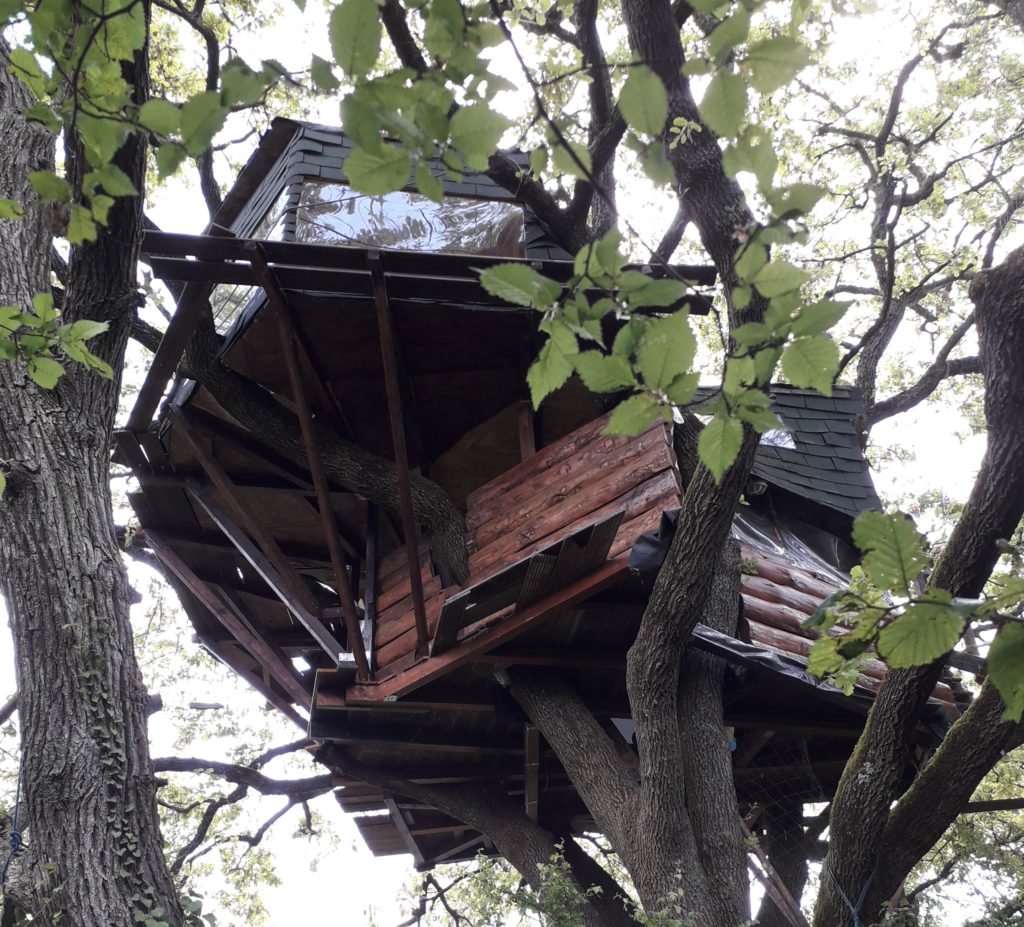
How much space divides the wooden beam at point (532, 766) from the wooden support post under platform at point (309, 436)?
1219mm

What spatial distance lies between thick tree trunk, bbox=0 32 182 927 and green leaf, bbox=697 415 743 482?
249 centimetres

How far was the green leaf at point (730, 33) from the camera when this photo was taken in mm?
1773

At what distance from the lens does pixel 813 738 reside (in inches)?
292

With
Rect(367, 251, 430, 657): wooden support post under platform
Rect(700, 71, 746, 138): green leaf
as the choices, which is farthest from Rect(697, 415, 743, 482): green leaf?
Rect(367, 251, 430, 657): wooden support post under platform

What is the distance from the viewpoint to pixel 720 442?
6.24 feet

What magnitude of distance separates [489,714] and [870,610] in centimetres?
516

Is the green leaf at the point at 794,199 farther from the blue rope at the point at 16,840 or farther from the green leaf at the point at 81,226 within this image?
the blue rope at the point at 16,840

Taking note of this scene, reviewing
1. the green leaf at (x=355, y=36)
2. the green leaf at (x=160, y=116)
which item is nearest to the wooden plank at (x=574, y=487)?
the green leaf at (x=160, y=116)

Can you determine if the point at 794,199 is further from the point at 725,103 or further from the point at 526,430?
the point at 526,430

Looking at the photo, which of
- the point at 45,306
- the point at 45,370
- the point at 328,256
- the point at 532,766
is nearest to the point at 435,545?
the point at 532,766

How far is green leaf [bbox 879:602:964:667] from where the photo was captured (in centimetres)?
183

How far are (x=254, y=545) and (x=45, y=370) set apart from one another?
4.14 meters

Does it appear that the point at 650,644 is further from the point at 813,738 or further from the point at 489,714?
the point at 813,738

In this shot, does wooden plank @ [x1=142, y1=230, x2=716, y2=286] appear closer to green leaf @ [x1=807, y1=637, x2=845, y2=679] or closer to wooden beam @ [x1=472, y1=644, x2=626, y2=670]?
wooden beam @ [x1=472, y1=644, x2=626, y2=670]
